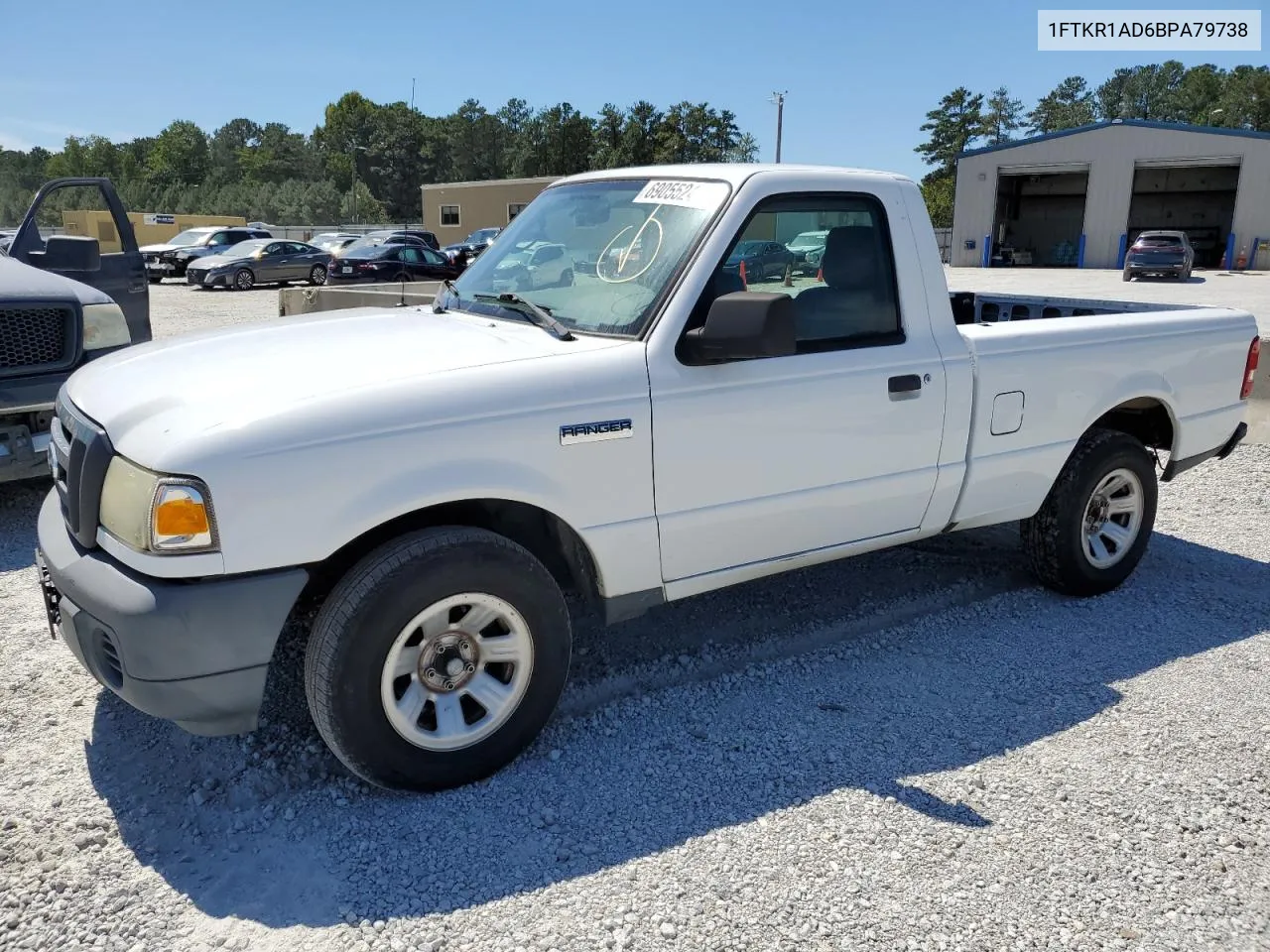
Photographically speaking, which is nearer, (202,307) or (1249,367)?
(1249,367)

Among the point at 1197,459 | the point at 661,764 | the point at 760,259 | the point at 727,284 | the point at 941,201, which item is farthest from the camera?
the point at 941,201

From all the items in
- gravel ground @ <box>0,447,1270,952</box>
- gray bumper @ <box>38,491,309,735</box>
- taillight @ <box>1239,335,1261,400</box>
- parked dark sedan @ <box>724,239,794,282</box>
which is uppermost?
parked dark sedan @ <box>724,239,794,282</box>

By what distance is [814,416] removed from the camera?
368cm

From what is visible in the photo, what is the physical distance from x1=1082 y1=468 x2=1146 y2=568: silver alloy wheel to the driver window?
176 centimetres

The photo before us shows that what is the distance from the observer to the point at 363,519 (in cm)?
289

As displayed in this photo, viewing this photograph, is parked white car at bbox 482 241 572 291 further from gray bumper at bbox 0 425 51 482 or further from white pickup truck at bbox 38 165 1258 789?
gray bumper at bbox 0 425 51 482

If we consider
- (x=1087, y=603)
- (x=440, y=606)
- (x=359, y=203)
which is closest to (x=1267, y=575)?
(x=1087, y=603)

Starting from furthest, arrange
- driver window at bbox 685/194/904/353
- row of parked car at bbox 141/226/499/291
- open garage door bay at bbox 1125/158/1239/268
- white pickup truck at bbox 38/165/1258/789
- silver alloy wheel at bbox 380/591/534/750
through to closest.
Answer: open garage door bay at bbox 1125/158/1239/268 < row of parked car at bbox 141/226/499/291 < driver window at bbox 685/194/904/353 < silver alloy wheel at bbox 380/591/534/750 < white pickup truck at bbox 38/165/1258/789

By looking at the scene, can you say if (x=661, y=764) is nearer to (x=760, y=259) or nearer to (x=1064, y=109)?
(x=760, y=259)

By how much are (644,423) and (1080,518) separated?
262 cm

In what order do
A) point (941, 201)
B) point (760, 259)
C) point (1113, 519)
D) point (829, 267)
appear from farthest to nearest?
1. point (941, 201)
2. point (1113, 519)
3. point (829, 267)
4. point (760, 259)

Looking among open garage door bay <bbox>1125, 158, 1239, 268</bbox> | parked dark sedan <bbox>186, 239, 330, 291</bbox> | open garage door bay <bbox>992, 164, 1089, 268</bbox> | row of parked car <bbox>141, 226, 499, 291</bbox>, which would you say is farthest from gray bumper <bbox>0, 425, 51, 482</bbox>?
open garage door bay <bbox>1125, 158, 1239, 268</bbox>

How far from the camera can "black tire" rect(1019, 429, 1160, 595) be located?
187 inches

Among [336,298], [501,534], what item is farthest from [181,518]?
[336,298]
